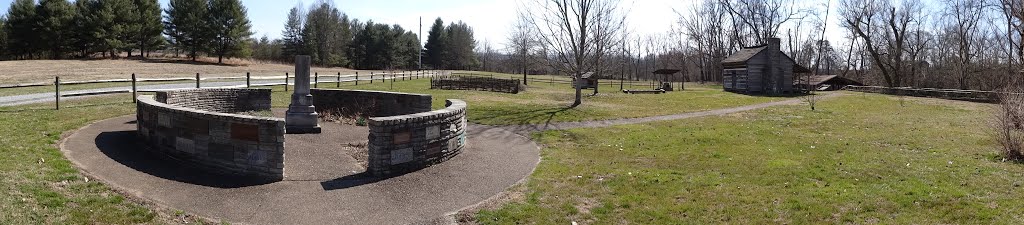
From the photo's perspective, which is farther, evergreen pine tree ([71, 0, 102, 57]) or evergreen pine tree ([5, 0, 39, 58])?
evergreen pine tree ([5, 0, 39, 58])

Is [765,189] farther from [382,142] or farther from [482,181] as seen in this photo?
[382,142]

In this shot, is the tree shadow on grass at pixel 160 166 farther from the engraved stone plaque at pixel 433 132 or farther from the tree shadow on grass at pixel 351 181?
the engraved stone plaque at pixel 433 132

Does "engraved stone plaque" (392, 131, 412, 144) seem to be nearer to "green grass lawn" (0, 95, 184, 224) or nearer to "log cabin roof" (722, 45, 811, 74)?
"green grass lawn" (0, 95, 184, 224)

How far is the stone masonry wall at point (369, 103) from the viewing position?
15922mm

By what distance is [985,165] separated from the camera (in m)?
9.71

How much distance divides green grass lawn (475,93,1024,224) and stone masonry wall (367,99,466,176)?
166 centimetres

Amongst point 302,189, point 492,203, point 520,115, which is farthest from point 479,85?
point 492,203

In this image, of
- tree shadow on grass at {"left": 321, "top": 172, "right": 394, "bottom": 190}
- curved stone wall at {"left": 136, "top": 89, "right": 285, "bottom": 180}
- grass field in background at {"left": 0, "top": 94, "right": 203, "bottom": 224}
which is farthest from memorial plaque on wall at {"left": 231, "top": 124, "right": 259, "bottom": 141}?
grass field in background at {"left": 0, "top": 94, "right": 203, "bottom": 224}

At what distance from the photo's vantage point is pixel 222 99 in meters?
17.0

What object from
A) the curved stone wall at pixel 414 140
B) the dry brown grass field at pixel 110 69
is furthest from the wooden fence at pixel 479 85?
the curved stone wall at pixel 414 140

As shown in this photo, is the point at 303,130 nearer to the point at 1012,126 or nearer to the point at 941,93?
the point at 1012,126

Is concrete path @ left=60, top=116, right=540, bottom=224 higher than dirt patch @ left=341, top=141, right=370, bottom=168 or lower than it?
lower

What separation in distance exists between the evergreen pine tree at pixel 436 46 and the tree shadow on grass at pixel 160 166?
7291 centimetres

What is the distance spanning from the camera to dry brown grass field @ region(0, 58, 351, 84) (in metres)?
34.1
